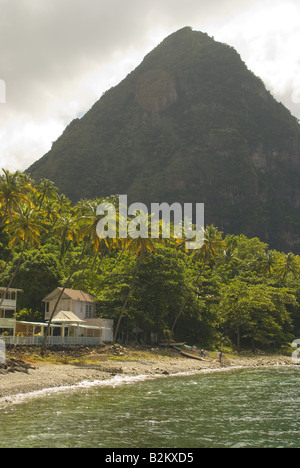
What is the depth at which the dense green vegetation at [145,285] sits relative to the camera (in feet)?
160

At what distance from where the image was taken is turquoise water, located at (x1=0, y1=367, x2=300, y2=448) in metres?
16.5

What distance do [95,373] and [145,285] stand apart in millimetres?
21800

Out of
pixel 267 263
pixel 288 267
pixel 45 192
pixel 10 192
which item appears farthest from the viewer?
pixel 267 263

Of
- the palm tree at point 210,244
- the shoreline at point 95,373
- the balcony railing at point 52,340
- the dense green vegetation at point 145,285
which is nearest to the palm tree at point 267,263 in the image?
the dense green vegetation at point 145,285

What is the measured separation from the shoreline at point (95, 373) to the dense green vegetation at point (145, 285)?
8.05 metres

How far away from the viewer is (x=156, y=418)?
67.4 feet

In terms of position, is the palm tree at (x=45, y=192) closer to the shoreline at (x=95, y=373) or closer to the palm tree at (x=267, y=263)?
the palm tree at (x=267, y=263)

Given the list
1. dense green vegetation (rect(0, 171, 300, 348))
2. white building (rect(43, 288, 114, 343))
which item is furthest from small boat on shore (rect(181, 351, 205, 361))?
white building (rect(43, 288, 114, 343))

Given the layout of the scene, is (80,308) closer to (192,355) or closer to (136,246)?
(136,246)

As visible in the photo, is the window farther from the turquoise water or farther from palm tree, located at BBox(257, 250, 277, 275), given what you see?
palm tree, located at BBox(257, 250, 277, 275)

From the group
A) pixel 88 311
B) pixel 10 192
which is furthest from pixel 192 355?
pixel 10 192

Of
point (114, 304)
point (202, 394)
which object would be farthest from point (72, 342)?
point (202, 394)

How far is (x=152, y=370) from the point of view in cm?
4047

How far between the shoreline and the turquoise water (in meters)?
1.88
